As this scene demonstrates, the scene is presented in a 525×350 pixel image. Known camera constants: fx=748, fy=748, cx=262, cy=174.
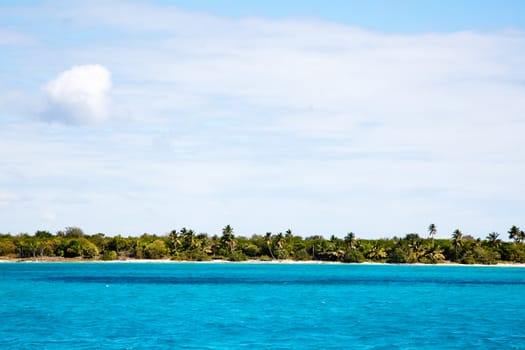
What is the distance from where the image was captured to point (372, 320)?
265 ft

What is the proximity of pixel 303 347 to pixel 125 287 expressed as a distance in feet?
263

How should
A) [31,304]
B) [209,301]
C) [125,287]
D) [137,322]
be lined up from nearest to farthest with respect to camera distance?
[137,322], [31,304], [209,301], [125,287]

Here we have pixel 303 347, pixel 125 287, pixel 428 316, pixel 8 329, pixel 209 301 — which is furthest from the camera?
pixel 125 287

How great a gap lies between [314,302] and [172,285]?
44.4 metres

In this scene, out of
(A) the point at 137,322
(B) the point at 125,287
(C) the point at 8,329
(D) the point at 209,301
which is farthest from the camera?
(B) the point at 125,287

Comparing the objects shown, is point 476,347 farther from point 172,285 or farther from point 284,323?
point 172,285

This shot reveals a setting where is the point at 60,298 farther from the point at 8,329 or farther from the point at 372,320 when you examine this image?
the point at 372,320

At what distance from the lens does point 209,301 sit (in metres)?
105

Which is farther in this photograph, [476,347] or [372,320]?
[372,320]

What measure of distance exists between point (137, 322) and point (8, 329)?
42.4 ft

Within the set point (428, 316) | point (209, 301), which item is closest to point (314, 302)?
point (209, 301)

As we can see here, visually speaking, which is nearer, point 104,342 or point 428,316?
point 104,342

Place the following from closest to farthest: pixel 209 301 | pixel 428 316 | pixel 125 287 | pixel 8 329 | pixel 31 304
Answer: pixel 8 329
pixel 428 316
pixel 31 304
pixel 209 301
pixel 125 287

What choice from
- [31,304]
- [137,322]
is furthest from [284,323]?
[31,304]
